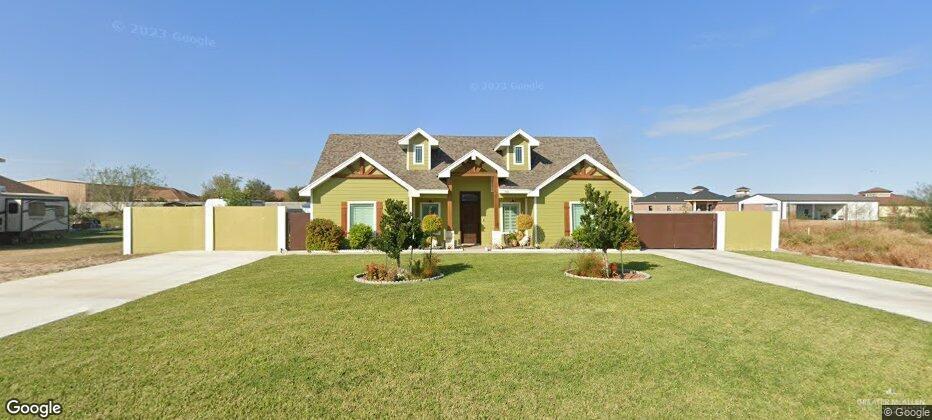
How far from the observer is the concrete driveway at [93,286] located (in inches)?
287

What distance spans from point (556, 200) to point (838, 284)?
37.9ft

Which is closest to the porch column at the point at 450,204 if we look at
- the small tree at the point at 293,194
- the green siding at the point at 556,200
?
the green siding at the point at 556,200

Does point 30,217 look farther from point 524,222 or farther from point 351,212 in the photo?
point 524,222

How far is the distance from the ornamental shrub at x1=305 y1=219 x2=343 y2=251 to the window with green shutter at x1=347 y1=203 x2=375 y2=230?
1.25m

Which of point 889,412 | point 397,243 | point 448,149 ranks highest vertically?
point 448,149

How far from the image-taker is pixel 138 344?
221 inches

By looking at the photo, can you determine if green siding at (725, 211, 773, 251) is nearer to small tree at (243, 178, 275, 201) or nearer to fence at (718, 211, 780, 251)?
fence at (718, 211, 780, 251)

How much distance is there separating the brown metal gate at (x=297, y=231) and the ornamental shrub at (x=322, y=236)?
0.62 m

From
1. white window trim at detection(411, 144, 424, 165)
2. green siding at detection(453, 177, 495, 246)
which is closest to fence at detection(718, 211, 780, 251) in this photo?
green siding at detection(453, 177, 495, 246)

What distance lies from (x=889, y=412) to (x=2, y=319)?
12813 millimetres

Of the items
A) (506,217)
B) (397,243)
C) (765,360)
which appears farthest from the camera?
(506,217)

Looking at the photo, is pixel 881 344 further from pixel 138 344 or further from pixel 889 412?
pixel 138 344

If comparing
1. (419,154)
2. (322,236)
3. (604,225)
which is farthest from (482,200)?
(604,225)

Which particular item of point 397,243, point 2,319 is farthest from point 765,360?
point 2,319
